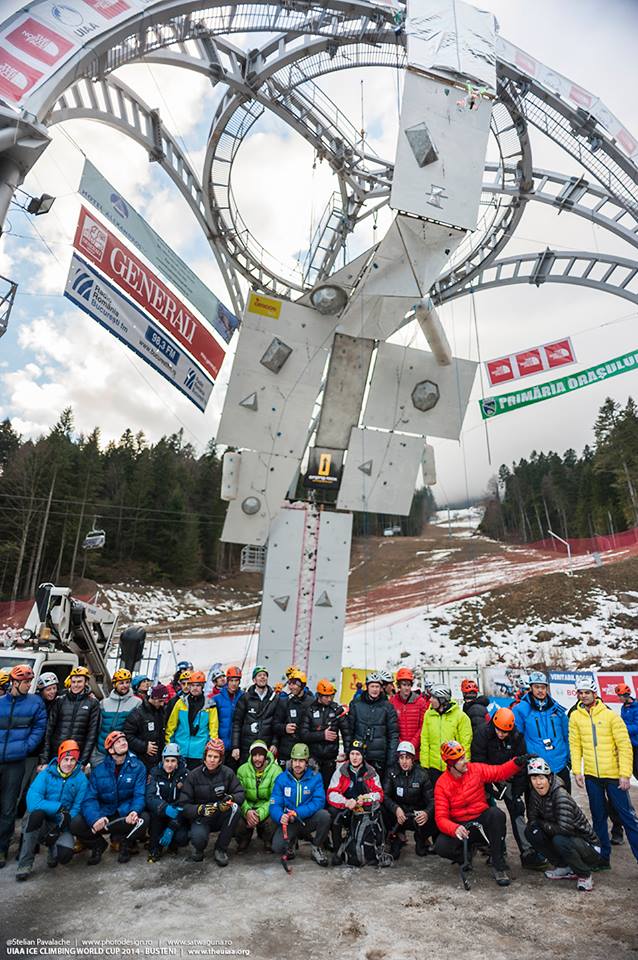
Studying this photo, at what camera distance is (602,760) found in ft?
17.2

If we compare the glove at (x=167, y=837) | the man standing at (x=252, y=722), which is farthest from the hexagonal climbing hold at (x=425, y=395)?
the glove at (x=167, y=837)

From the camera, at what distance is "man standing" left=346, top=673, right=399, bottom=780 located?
19.9 ft

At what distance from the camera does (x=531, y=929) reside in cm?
381

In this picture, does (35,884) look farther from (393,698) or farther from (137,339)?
(137,339)

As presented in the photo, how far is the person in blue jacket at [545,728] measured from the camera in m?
5.66

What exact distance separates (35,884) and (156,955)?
6.08 ft

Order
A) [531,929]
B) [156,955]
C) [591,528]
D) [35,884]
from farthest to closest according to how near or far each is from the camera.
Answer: [591,528]
[35,884]
[531,929]
[156,955]

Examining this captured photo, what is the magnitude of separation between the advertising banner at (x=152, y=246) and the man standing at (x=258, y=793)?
27.0ft

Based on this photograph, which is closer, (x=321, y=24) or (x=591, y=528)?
(x=321, y=24)

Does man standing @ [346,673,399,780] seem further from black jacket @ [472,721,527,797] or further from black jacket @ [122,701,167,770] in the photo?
black jacket @ [122,701,167,770]

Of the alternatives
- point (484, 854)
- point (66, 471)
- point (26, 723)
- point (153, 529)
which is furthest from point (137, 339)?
point (153, 529)

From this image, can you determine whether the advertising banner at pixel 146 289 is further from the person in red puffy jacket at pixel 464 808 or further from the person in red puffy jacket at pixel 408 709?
the person in red puffy jacket at pixel 464 808

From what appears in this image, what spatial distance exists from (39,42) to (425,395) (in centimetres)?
873

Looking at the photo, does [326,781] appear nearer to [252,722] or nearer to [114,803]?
[252,722]
